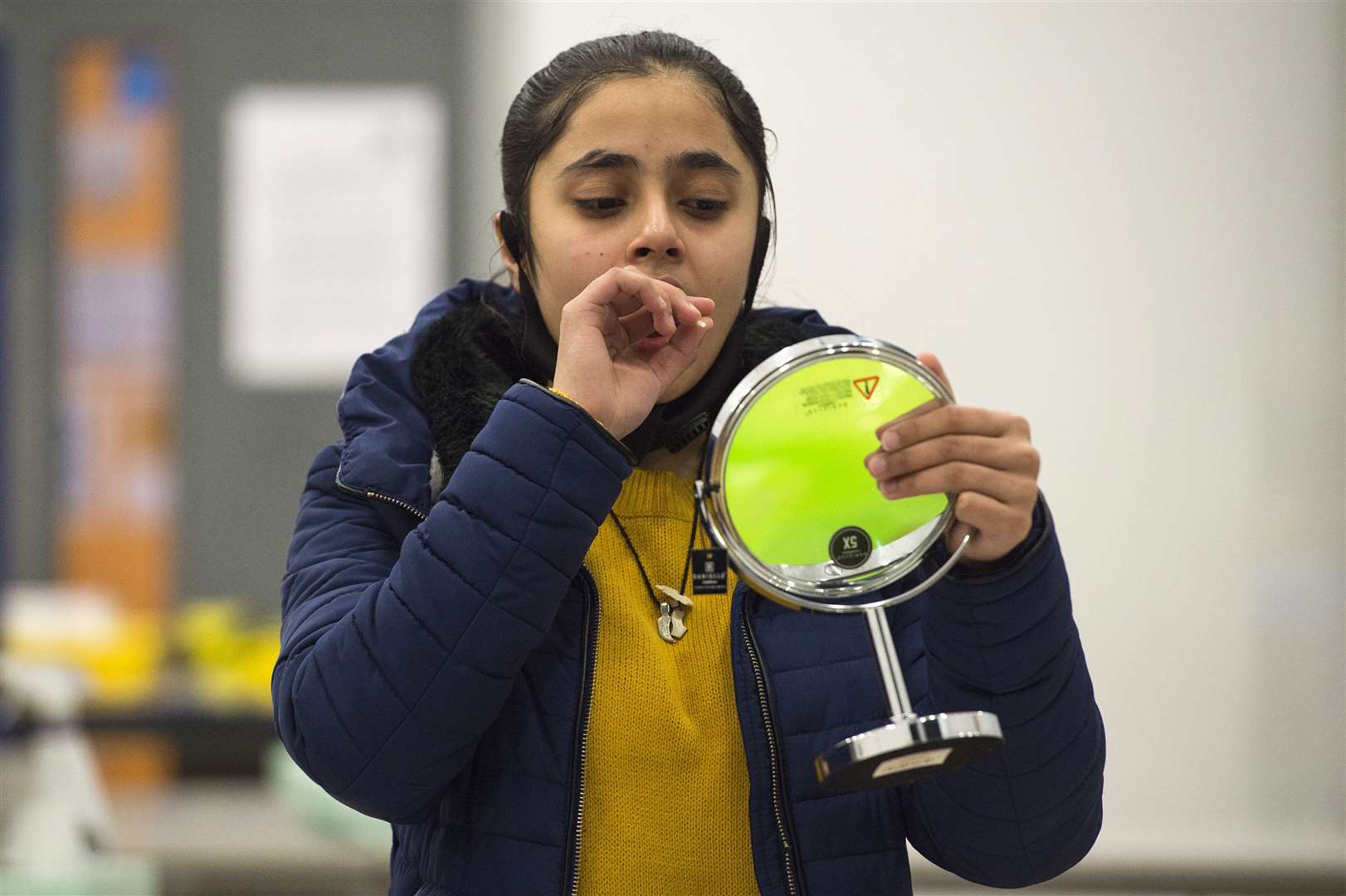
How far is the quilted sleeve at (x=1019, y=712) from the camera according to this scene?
867mm

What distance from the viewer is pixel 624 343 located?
0.95m

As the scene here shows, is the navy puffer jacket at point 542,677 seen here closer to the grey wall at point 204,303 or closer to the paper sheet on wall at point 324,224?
the paper sheet on wall at point 324,224

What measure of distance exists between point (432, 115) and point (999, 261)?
161 cm

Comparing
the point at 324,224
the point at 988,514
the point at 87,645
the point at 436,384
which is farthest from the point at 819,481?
the point at 324,224

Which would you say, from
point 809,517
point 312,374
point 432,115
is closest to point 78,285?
point 312,374

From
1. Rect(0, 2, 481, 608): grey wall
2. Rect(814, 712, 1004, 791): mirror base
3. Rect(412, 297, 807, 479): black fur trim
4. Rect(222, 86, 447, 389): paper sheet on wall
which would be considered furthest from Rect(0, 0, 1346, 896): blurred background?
Rect(814, 712, 1004, 791): mirror base

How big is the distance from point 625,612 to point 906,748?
251 millimetres

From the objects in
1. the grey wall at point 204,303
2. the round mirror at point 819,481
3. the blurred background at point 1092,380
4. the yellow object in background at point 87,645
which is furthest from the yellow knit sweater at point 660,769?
the grey wall at point 204,303

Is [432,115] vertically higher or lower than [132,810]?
higher

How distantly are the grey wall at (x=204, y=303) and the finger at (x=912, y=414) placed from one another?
304 centimetres

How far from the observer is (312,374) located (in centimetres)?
370

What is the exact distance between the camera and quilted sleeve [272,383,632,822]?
86cm

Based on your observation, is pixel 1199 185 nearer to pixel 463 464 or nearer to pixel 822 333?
pixel 822 333

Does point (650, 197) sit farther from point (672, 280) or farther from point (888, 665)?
point (888, 665)
